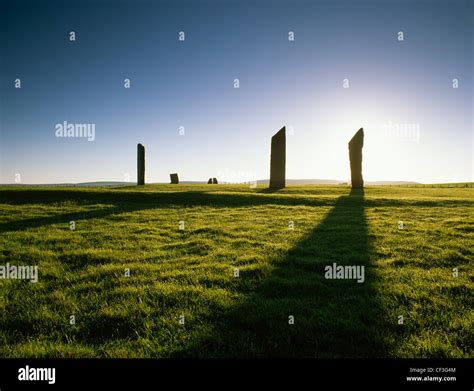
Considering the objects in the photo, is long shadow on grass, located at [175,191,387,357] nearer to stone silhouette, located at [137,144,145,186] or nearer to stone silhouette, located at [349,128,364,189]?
stone silhouette, located at [349,128,364,189]

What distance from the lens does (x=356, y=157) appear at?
2652 centimetres

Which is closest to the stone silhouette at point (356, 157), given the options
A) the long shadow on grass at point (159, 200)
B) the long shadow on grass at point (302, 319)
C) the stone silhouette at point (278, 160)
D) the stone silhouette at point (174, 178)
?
the stone silhouette at point (278, 160)

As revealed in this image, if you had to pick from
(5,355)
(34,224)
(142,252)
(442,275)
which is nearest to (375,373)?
(442,275)

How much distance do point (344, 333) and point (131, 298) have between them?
3289 millimetres

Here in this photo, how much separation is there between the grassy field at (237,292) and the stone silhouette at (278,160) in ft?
51.6

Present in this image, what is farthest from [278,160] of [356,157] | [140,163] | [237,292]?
[237,292]

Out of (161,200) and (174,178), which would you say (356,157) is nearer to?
(161,200)

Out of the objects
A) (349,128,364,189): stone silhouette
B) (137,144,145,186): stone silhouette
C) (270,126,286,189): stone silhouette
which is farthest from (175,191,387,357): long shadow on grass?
(137,144,145,186): stone silhouette

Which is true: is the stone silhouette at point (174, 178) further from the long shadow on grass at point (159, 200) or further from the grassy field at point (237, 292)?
the grassy field at point (237, 292)

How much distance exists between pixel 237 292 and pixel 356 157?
81.2 feet

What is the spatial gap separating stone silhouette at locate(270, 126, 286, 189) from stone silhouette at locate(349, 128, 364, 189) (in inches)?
251

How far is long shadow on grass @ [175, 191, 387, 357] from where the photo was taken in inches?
135

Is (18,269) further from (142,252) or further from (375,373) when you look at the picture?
(375,373)

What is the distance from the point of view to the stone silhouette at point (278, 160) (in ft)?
83.8
